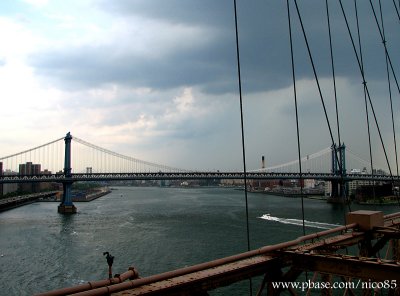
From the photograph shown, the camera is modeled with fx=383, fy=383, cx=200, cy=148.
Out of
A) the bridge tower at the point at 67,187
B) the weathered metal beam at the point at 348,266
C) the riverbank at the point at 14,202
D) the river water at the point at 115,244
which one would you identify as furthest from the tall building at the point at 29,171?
the weathered metal beam at the point at 348,266

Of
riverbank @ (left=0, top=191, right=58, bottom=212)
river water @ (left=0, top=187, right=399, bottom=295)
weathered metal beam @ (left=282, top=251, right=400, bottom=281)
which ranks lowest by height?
river water @ (left=0, top=187, right=399, bottom=295)

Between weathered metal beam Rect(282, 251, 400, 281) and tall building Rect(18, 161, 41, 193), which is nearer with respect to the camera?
weathered metal beam Rect(282, 251, 400, 281)

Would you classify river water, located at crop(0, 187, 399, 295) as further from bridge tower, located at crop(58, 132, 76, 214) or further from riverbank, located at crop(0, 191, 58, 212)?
riverbank, located at crop(0, 191, 58, 212)

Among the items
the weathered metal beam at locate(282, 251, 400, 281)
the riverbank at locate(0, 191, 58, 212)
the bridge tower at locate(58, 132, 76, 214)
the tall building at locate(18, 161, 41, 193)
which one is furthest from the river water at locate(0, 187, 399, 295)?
the tall building at locate(18, 161, 41, 193)

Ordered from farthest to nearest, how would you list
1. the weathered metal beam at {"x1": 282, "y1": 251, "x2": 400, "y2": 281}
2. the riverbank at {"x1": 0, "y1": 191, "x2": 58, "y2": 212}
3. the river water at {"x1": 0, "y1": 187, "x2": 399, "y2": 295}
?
the riverbank at {"x1": 0, "y1": 191, "x2": 58, "y2": 212} < the river water at {"x1": 0, "y1": 187, "x2": 399, "y2": 295} < the weathered metal beam at {"x1": 282, "y1": 251, "x2": 400, "y2": 281}

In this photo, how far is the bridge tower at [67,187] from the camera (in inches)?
1375

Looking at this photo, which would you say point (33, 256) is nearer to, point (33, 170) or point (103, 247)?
point (103, 247)

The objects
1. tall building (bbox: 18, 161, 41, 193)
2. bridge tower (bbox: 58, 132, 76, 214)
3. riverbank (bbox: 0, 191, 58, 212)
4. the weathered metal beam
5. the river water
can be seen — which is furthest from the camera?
tall building (bbox: 18, 161, 41, 193)

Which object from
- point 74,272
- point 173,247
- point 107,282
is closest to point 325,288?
point 107,282

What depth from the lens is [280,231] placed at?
802 inches

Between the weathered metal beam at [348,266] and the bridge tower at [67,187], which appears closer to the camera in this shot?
the weathered metal beam at [348,266]

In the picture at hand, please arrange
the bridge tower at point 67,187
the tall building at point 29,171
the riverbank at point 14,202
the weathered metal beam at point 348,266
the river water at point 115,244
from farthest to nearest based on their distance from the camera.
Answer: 1. the tall building at point 29,171
2. the riverbank at point 14,202
3. the bridge tower at point 67,187
4. the river water at point 115,244
5. the weathered metal beam at point 348,266

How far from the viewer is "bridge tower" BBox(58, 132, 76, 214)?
3491cm

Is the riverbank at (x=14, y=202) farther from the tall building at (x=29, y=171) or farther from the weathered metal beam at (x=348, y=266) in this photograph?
the weathered metal beam at (x=348, y=266)
